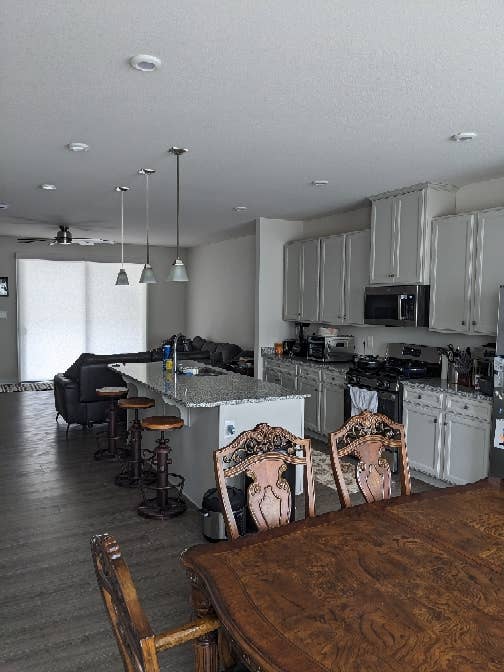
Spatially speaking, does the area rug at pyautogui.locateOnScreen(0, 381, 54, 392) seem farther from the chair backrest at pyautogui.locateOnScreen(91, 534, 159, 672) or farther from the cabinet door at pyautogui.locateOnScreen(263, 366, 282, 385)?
the chair backrest at pyautogui.locateOnScreen(91, 534, 159, 672)

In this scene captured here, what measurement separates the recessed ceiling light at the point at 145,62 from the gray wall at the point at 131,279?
827 centimetres

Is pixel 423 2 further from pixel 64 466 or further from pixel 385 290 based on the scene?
pixel 64 466

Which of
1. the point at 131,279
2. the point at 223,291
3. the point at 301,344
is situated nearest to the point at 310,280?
the point at 301,344

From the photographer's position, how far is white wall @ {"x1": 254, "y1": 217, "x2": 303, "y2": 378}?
7.34 m

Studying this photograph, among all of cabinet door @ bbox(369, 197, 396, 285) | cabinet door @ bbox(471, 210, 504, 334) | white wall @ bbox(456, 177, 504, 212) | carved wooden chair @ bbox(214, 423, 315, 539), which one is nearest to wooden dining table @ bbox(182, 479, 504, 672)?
carved wooden chair @ bbox(214, 423, 315, 539)

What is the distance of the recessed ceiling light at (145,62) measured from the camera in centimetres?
254

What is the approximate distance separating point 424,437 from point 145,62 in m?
3.74

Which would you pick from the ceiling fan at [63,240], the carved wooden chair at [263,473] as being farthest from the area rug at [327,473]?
the ceiling fan at [63,240]

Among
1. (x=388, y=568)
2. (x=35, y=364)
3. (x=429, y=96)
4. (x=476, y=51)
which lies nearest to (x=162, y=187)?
(x=429, y=96)

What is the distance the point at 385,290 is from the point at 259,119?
279 centimetres

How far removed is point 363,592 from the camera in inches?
A: 60.5

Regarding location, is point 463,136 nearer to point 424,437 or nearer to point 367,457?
point 367,457

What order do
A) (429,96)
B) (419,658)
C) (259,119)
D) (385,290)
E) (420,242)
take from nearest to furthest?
(419,658) → (429,96) → (259,119) → (420,242) → (385,290)

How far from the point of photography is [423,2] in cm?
208
